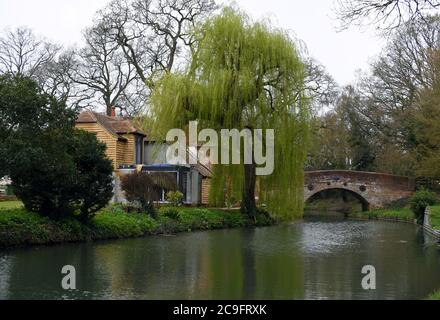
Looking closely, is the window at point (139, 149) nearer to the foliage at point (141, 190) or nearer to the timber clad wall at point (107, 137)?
the timber clad wall at point (107, 137)

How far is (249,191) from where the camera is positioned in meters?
25.5

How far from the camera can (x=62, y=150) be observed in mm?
16453

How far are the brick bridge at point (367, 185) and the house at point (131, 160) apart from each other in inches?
459

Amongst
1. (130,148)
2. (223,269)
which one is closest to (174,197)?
(130,148)

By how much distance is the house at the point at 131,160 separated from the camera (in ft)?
101

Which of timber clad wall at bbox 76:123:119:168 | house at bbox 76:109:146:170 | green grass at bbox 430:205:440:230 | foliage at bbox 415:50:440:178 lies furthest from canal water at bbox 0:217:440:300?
house at bbox 76:109:146:170

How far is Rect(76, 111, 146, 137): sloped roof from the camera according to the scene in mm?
31547

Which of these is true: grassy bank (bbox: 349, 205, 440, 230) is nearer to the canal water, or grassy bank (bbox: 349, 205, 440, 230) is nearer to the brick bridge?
the brick bridge

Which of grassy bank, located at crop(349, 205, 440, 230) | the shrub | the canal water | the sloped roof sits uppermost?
the sloped roof

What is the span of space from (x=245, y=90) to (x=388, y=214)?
19202 mm

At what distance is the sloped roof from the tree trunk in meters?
8.67

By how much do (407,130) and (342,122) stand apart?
7674 millimetres

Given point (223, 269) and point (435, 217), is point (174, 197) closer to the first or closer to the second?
point (435, 217)
